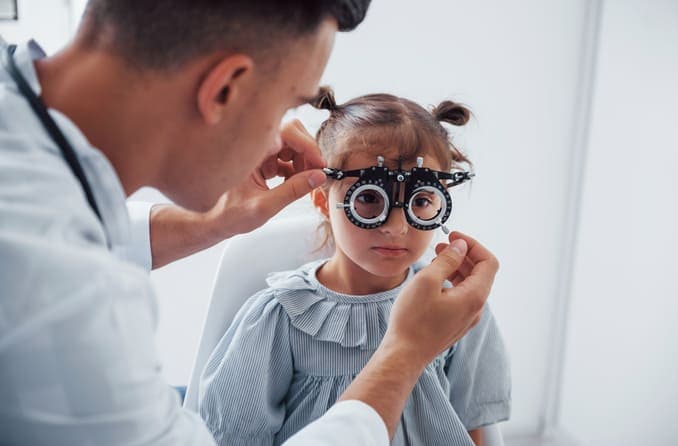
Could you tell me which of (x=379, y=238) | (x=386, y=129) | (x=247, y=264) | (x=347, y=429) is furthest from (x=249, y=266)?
(x=347, y=429)

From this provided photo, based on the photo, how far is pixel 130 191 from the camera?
0.82 metres

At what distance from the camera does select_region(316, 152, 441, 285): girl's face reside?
1194 millimetres

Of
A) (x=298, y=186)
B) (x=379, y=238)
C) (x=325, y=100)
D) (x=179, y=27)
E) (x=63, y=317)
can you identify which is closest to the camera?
(x=63, y=317)

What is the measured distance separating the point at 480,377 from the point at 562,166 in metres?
0.94

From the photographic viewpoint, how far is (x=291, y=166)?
1268 mm

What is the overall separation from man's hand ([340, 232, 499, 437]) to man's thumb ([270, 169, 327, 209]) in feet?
0.85

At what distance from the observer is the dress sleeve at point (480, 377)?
1261 millimetres

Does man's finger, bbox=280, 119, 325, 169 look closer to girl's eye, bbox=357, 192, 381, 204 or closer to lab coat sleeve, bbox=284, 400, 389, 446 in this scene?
girl's eye, bbox=357, 192, 381, 204

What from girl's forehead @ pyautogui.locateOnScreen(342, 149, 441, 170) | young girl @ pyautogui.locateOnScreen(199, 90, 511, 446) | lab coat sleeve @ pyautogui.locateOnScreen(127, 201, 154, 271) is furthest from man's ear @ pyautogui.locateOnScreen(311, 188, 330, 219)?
lab coat sleeve @ pyautogui.locateOnScreen(127, 201, 154, 271)

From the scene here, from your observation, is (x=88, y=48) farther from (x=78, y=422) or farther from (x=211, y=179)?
(x=78, y=422)

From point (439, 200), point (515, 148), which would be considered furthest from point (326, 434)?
point (515, 148)

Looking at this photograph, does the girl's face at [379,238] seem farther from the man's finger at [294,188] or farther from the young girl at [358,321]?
the man's finger at [294,188]

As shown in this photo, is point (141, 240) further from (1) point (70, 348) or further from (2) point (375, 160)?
(1) point (70, 348)

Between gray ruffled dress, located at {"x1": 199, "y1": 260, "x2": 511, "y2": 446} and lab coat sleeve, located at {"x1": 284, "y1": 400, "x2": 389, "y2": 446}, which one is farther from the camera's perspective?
gray ruffled dress, located at {"x1": 199, "y1": 260, "x2": 511, "y2": 446}
